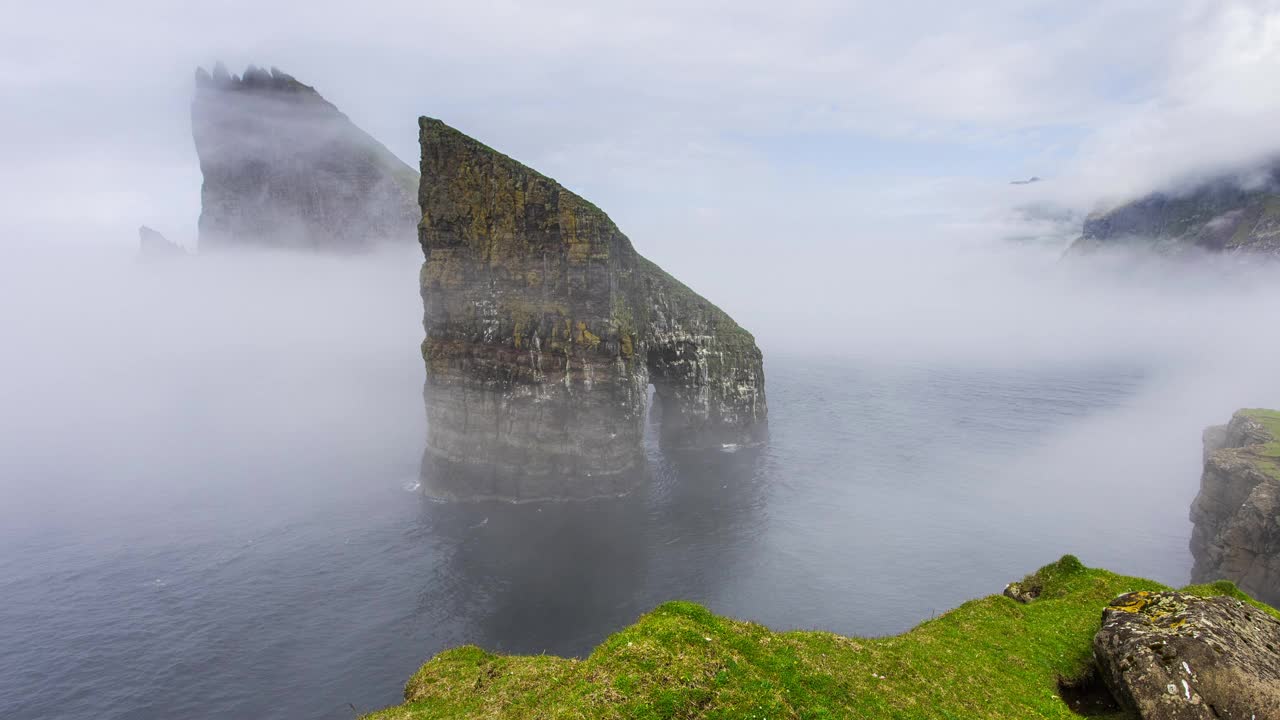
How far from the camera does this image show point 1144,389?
161875mm

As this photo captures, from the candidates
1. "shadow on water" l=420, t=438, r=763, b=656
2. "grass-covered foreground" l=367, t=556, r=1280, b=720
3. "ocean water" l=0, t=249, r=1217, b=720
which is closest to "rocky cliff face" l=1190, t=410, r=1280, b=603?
"ocean water" l=0, t=249, r=1217, b=720

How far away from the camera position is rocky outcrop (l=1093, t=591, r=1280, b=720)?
19594 millimetres

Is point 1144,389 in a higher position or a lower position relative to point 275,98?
lower

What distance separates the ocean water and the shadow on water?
1.06 feet

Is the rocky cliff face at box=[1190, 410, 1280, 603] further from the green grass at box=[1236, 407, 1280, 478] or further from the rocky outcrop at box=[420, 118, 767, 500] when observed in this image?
the rocky outcrop at box=[420, 118, 767, 500]

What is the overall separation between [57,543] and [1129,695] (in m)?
104

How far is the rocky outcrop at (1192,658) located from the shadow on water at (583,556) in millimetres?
37016

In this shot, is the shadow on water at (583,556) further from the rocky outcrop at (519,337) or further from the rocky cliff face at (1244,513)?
the rocky cliff face at (1244,513)

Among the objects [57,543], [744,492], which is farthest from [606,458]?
[57,543]

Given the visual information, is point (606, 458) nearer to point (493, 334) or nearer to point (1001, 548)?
point (493, 334)

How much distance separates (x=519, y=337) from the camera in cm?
7769

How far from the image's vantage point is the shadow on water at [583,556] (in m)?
52.6

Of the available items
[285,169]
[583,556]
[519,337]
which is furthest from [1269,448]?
[285,169]

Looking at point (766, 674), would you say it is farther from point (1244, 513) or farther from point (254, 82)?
point (254, 82)
